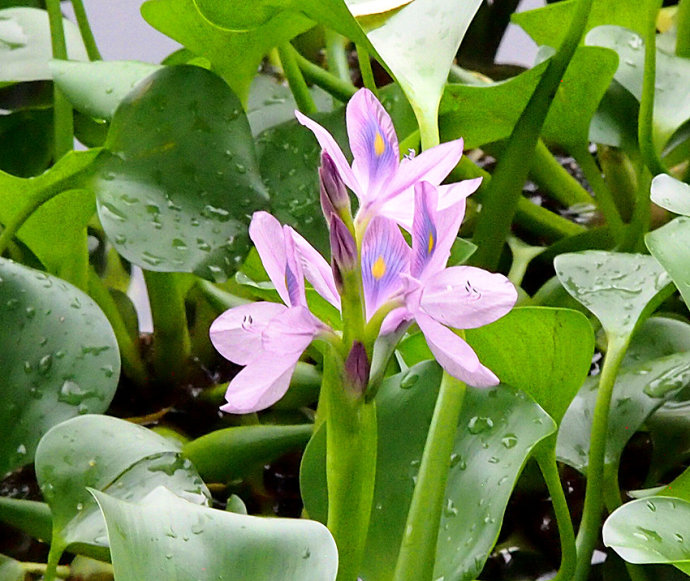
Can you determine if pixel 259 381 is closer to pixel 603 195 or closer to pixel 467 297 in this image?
pixel 467 297

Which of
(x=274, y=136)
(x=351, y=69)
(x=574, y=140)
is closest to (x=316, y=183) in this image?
(x=274, y=136)

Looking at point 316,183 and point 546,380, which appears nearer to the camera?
point 546,380

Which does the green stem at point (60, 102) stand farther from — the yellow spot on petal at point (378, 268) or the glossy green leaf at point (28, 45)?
the yellow spot on petal at point (378, 268)

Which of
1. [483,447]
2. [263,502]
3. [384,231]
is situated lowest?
[263,502]

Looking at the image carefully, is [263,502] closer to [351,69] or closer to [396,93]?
[396,93]

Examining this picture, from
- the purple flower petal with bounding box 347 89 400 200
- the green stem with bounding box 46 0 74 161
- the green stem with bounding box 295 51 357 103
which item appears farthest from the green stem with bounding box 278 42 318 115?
the purple flower petal with bounding box 347 89 400 200

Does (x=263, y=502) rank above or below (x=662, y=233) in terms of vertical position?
below

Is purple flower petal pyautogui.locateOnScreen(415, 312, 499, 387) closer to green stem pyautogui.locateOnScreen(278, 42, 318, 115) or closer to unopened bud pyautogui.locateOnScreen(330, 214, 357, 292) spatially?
unopened bud pyautogui.locateOnScreen(330, 214, 357, 292)

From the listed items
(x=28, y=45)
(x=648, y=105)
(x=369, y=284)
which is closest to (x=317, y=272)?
(x=369, y=284)
